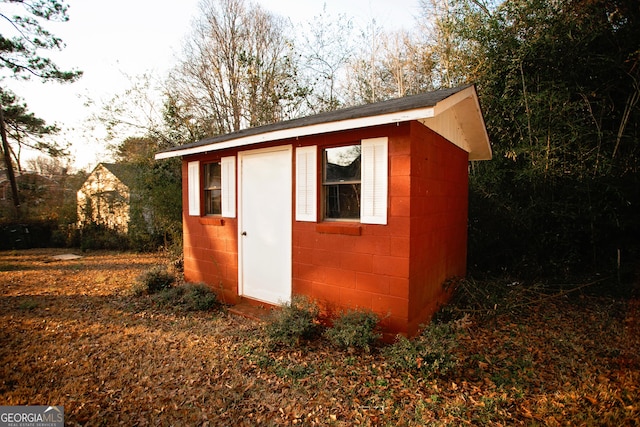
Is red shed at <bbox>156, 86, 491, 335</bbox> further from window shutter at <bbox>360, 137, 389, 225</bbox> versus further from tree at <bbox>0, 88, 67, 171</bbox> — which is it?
tree at <bbox>0, 88, 67, 171</bbox>

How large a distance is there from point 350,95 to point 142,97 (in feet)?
28.4

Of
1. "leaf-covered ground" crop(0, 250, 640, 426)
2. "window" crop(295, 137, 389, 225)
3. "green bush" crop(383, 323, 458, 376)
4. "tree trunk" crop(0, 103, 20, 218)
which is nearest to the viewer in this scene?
"leaf-covered ground" crop(0, 250, 640, 426)

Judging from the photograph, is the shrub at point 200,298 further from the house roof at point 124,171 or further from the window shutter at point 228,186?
the house roof at point 124,171

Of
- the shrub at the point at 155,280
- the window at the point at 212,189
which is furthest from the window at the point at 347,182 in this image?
the shrub at the point at 155,280

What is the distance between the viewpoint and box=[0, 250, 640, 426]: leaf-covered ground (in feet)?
8.54

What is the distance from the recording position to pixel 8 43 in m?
10.7

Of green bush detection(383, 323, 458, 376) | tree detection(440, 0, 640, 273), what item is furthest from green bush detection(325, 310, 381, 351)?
tree detection(440, 0, 640, 273)

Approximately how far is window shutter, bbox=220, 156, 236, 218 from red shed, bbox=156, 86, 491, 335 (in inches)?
1.0

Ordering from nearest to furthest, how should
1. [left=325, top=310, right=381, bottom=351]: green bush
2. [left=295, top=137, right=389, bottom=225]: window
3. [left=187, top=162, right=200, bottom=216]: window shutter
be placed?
[left=325, top=310, right=381, bottom=351]: green bush < [left=295, top=137, right=389, bottom=225]: window < [left=187, top=162, right=200, bottom=216]: window shutter

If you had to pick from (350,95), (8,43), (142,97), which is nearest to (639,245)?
(350,95)

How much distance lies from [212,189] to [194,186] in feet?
1.67

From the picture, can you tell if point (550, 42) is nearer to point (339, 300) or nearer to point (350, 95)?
point (339, 300)

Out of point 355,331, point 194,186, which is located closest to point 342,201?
point 355,331

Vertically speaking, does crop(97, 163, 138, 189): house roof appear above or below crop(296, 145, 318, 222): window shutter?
above
